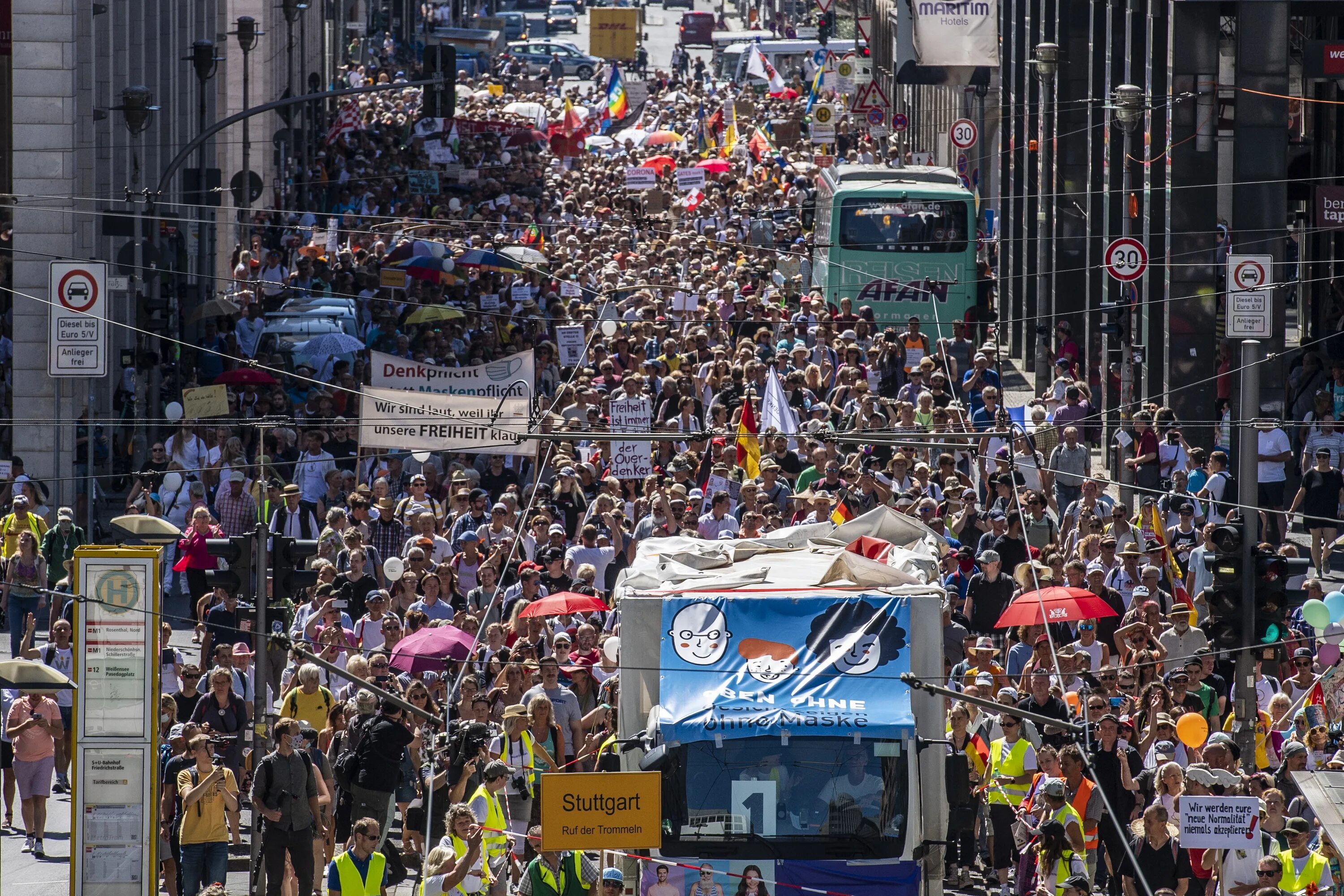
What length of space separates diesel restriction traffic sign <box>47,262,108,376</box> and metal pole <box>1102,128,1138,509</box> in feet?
37.9

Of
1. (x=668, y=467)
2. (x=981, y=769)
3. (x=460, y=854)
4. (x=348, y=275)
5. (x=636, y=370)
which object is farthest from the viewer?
(x=348, y=275)

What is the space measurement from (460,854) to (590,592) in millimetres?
5724

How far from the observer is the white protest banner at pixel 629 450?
23156 millimetres

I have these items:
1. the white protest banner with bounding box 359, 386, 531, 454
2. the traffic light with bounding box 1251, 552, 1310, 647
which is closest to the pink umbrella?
the white protest banner with bounding box 359, 386, 531, 454

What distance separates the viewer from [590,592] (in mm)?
19625

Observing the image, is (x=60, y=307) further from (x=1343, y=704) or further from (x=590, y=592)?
(x=1343, y=704)

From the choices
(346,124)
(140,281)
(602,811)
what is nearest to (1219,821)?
(602,811)

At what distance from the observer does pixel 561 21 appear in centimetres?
13325

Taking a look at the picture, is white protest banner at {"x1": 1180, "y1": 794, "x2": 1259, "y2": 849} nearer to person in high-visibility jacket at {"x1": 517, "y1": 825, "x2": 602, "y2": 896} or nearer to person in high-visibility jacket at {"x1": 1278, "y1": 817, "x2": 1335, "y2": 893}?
person in high-visibility jacket at {"x1": 1278, "y1": 817, "x2": 1335, "y2": 893}

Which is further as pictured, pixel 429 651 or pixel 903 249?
pixel 903 249

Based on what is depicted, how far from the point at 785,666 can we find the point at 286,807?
364cm

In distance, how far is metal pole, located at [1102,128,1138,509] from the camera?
2608cm

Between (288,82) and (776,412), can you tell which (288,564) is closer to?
(776,412)

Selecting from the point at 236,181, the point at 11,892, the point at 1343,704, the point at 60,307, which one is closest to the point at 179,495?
the point at 60,307
